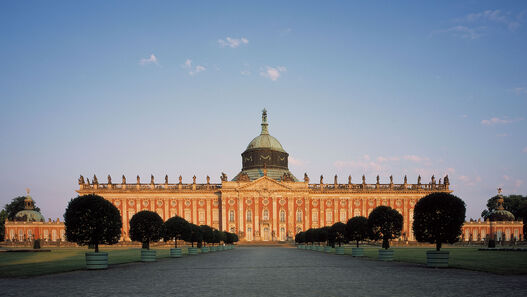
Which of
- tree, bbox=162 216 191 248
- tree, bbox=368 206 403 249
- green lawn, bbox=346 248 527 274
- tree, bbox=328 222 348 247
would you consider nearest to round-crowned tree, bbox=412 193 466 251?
green lawn, bbox=346 248 527 274

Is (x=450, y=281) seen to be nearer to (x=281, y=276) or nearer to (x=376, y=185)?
(x=281, y=276)

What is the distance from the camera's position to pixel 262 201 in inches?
3858

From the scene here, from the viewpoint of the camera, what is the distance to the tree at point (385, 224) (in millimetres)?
34531

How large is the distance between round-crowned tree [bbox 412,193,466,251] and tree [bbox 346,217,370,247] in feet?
33.5

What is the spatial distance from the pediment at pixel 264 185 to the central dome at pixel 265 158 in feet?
20.7

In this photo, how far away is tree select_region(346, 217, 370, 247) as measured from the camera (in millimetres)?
37275

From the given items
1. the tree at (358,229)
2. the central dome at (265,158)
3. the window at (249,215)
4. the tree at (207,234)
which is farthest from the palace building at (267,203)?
the tree at (358,229)

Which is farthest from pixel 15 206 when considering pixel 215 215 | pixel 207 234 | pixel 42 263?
pixel 42 263

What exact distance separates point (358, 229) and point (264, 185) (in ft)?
198

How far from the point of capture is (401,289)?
14508 mm

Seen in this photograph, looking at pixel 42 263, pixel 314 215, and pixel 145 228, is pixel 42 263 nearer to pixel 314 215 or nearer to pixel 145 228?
pixel 145 228

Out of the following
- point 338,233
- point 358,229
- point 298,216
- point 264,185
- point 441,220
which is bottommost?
point 298,216

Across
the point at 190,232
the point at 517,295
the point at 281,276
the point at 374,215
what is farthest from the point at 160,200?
the point at 517,295

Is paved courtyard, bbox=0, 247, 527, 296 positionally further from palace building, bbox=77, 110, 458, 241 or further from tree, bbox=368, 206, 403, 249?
palace building, bbox=77, 110, 458, 241
